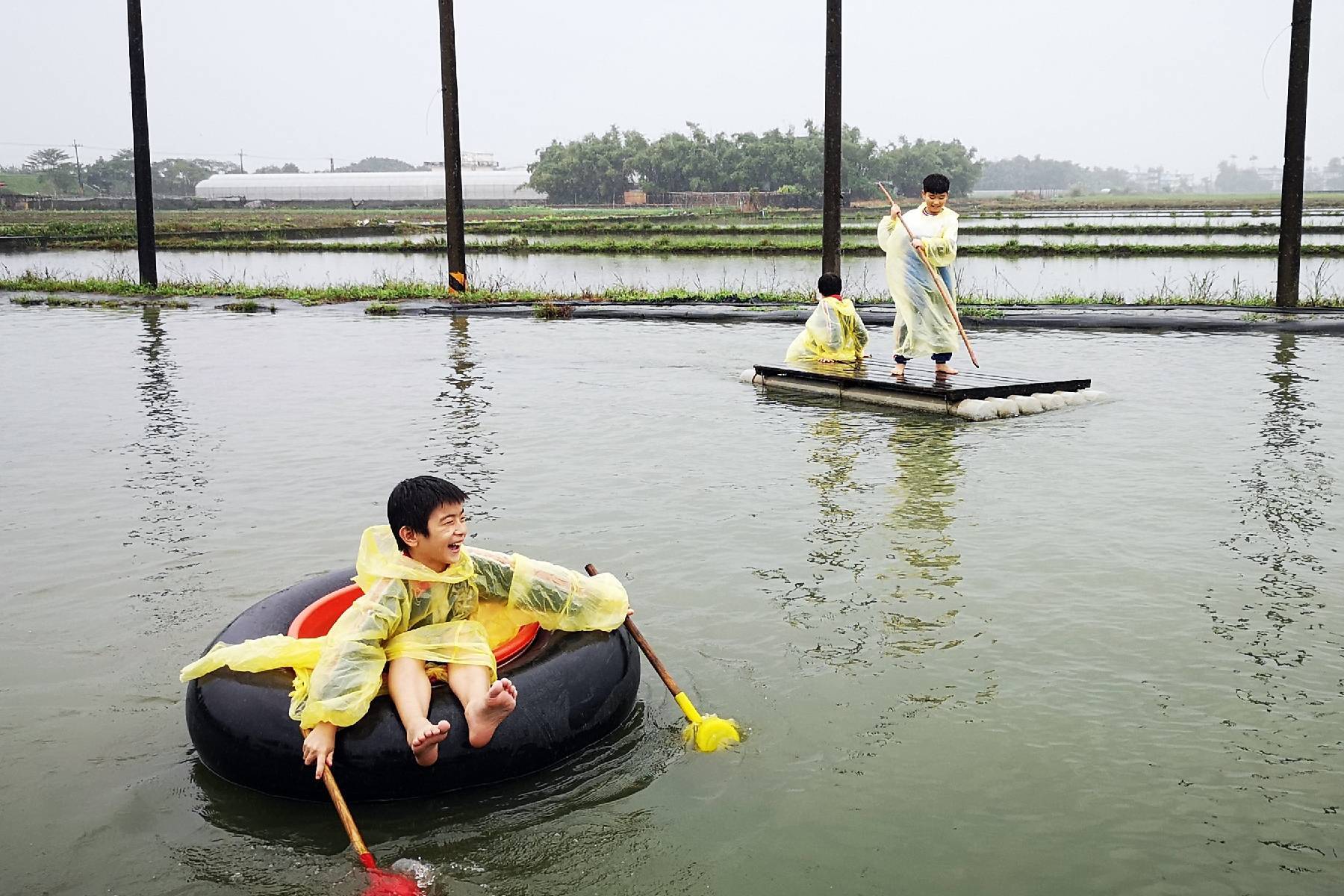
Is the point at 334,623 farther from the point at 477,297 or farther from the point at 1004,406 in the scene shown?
Result: the point at 477,297

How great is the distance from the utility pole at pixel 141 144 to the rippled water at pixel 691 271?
165 centimetres

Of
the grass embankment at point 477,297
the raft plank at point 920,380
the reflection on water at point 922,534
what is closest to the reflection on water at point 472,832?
the reflection on water at point 922,534

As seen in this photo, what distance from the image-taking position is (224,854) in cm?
387

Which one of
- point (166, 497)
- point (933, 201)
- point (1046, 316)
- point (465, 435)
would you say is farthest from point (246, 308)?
point (166, 497)

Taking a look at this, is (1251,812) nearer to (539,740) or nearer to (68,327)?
(539,740)

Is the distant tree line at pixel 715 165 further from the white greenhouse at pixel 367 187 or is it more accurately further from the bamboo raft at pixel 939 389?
the bamboo raft at pixel 939 389

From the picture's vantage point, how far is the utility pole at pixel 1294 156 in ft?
52.9

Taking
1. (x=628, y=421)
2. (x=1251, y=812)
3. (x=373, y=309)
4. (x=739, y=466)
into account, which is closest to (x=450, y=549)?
(x=1251, y=812)

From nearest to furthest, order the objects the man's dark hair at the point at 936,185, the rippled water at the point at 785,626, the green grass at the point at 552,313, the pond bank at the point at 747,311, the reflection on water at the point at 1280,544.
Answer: the rippled water at the point at 785,626
the reflection on water at the point at 1280,544
the man's dark hair at the point at 936,185
the pond bank at the point at 747,311
the green grass at the point at 552,313

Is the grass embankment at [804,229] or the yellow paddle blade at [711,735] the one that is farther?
the grass embankment at [804,229]

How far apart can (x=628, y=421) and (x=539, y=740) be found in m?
6.50

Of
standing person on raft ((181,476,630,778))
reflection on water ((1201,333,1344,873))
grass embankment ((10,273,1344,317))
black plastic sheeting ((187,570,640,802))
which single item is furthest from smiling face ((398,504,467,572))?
grass embankment ((10,273,1344,317))

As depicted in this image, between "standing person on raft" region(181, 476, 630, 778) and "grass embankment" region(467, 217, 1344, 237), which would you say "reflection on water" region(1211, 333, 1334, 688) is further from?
"grass embankment" region(467, 217, 1344, 237)

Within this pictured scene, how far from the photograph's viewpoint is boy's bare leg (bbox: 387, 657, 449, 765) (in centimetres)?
391
